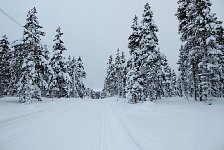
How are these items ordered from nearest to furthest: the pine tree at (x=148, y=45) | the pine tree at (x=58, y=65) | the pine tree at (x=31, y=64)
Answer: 1. the pine tree at (x=31, y=64)
2. the pine tree at (x=148, y=45)
3. the pine tree at (x=58, y=65)

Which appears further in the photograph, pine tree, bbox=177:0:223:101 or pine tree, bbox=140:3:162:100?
pine tree, bbox=140:3:162:100

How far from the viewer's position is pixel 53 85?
129ft

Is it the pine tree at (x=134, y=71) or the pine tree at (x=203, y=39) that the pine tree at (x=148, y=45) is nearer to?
the pine tree at (x=134, y=71)

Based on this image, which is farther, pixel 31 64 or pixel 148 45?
pixel 148 45

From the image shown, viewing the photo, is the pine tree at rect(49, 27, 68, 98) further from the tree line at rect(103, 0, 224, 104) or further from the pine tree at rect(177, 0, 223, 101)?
the pine tree at rect(177, 0, 223, 101)

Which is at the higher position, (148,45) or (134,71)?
(148,45)

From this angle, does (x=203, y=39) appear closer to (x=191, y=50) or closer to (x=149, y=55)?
(x=191, y=50)

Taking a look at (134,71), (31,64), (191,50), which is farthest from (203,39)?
(31,64)

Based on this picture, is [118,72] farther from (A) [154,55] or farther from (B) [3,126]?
(B) [3,126]

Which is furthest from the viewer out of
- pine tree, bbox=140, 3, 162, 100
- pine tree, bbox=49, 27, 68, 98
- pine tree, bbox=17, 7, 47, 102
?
pine tree, bbox=49, 27, 68, 98

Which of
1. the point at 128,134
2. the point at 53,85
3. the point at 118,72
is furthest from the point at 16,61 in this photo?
the point at 118,72

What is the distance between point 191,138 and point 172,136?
868 millimetres

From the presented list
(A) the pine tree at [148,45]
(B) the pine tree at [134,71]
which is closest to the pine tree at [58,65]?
(B) the pine tree at [134,71]

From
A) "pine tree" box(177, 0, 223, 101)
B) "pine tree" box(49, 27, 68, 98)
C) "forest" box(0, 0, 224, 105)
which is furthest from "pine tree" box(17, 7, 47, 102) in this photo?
"pine tree" box(177, 0, 223, 101)
